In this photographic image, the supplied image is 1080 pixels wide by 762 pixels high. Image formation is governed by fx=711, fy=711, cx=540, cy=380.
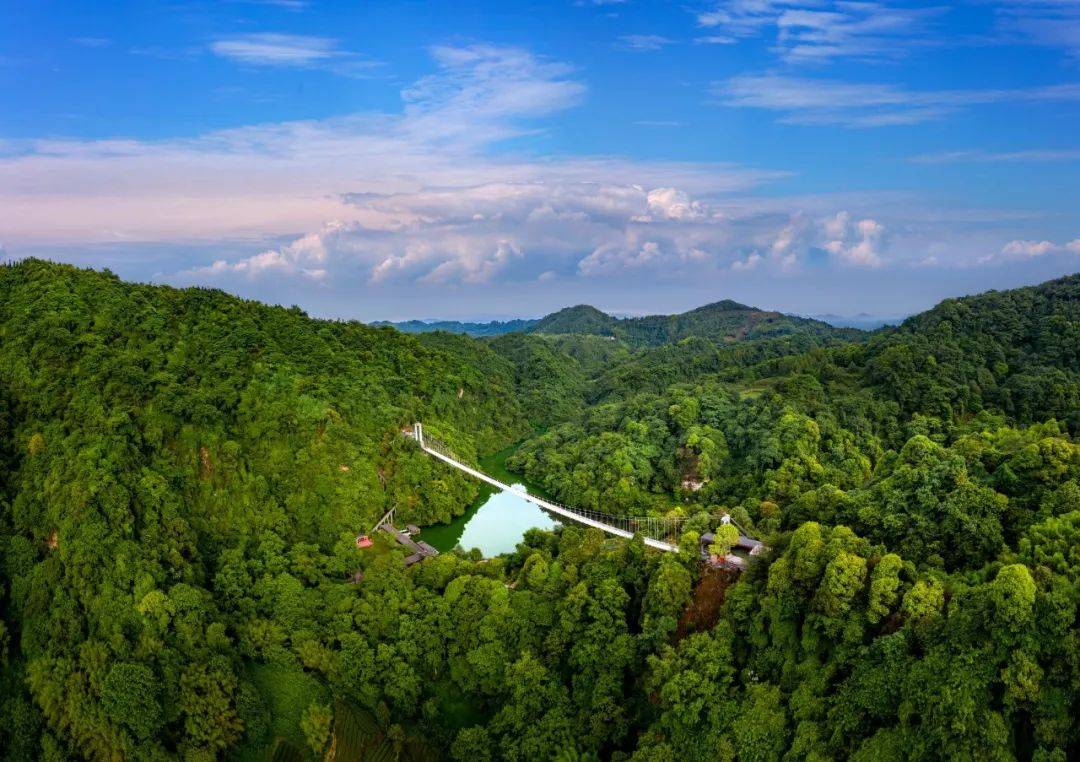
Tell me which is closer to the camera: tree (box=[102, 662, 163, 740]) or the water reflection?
tree (box=[102, 662, 163, 740])

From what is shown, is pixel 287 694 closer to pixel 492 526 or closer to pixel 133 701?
pixel 133 701

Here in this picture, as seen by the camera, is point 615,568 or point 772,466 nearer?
point 615,568

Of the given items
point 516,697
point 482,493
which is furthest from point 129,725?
point 482,493

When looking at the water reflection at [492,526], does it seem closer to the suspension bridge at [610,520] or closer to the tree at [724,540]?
the suspension bridge at [610,520]

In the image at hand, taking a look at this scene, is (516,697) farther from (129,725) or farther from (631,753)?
(129,725)

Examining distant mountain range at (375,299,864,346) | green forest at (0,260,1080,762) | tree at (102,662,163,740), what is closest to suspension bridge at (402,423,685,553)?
green forest at (0,260,1080,762)

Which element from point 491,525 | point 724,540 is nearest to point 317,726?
point 724,540

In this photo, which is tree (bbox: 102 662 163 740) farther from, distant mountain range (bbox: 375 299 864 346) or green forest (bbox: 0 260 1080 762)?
distant mountain range (bbox: 375 299 864 346)
